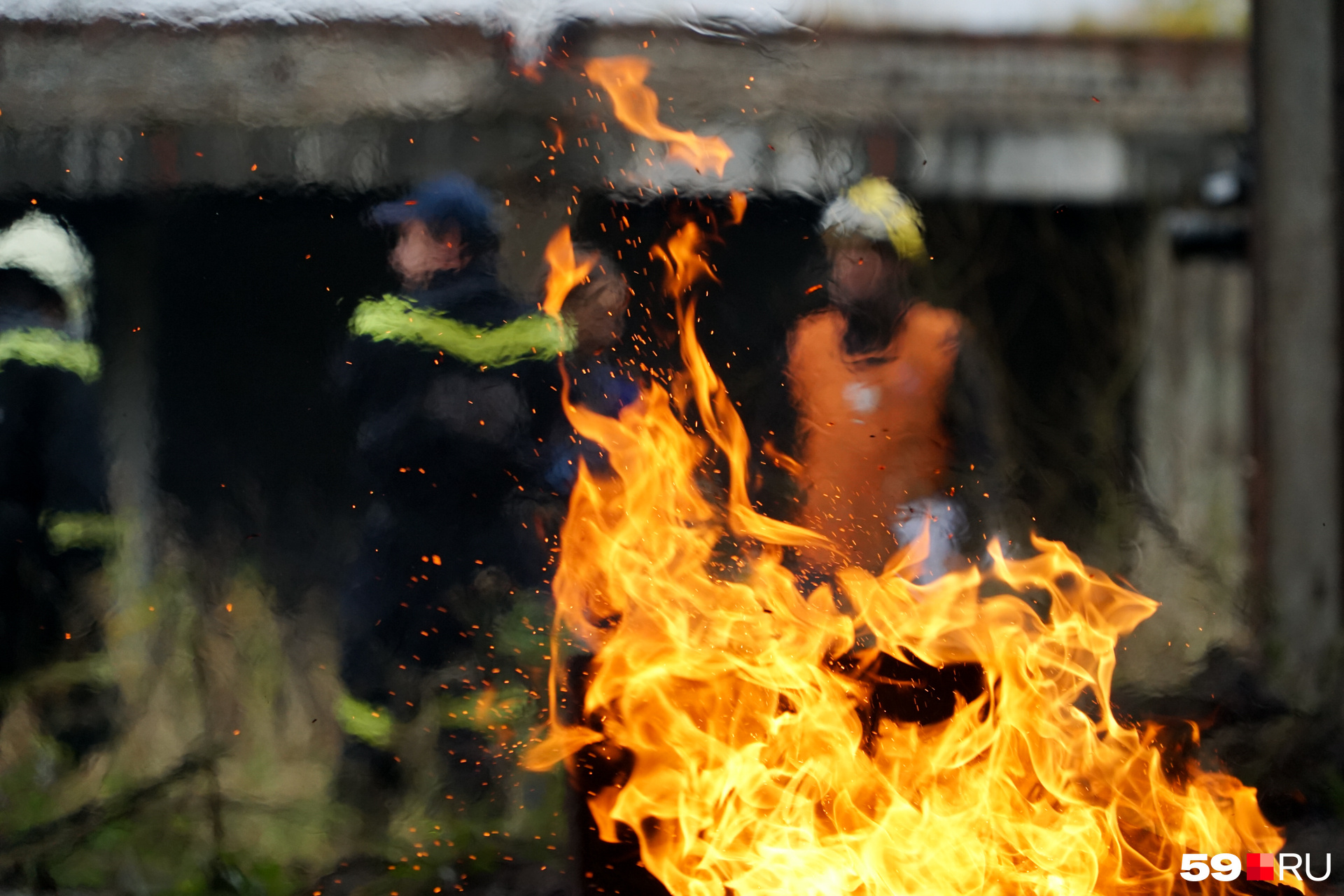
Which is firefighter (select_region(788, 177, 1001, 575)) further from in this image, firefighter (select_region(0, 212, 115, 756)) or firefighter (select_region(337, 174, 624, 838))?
firefighter (select_region(0, 212, 115, 756))

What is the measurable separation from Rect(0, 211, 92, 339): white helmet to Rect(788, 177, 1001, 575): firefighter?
7.31ft

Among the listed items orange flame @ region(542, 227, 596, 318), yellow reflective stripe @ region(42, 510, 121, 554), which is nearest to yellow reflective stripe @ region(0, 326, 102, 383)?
yellow reflective stripe @ region(42, 510, 121, 554)

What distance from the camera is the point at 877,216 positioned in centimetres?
284

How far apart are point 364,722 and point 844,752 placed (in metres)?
1.45

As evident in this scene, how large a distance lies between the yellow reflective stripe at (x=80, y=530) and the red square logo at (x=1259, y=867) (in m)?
3.17

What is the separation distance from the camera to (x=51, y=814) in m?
2.65

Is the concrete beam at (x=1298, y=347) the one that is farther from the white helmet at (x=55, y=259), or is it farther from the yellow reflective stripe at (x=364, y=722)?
the white helmet at (x=55, y=259)

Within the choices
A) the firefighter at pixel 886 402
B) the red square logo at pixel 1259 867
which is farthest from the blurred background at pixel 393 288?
the red square logo at pixel 1259 867

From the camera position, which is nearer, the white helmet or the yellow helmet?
the white helmet

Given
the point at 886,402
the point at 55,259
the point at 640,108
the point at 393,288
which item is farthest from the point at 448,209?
the point at 886,402

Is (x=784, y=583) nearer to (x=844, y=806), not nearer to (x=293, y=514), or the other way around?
(x=844, y=806)

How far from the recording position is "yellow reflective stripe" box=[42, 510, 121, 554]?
8.85ft

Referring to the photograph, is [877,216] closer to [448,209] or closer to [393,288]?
[448,209]

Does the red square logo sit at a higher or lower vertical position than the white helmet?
lower
